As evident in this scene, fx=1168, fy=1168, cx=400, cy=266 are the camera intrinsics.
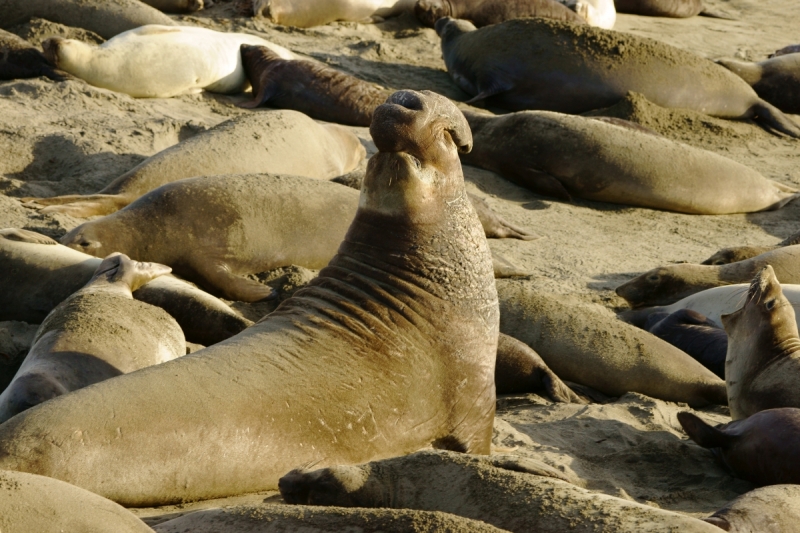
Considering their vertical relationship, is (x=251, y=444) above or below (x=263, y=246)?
above

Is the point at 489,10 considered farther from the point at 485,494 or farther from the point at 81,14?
the point at 485,494

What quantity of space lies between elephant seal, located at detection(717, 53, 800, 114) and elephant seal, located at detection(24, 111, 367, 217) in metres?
4.99

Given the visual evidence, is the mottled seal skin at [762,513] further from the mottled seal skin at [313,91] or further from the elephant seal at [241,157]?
the mottled seal skin at [313,91]

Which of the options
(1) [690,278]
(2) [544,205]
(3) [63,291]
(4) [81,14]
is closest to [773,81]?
(2) [544,205]

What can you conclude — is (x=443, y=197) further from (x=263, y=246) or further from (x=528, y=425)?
(x=263, y=246)

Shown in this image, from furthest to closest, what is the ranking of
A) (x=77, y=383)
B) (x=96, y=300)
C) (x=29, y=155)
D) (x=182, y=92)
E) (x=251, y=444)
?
1. (x=182, y=92)
2. (x=29, y=155)
3. (x=96, y=300)
4. (x=77, y=383)
5. (x=251, y=444)

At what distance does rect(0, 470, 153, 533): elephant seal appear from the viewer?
2422mm

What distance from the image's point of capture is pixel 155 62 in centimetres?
903

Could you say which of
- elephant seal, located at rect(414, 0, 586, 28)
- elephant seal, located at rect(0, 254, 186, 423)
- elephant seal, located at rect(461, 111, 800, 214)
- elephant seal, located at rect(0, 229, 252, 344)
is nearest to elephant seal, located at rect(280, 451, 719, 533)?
elephant seal, located at rect(0, 254, 186, 423)

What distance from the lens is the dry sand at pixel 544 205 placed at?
15.5ft

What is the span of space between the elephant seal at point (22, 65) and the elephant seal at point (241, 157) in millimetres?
1791

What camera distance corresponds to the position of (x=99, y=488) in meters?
3.29

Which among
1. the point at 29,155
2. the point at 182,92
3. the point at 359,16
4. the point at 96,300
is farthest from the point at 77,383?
the point at 359,16

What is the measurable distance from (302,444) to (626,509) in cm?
121
